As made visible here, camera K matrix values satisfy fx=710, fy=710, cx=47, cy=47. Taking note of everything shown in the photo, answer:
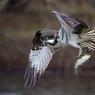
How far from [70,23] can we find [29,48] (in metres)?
6.11

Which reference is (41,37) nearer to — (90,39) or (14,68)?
(90,39)

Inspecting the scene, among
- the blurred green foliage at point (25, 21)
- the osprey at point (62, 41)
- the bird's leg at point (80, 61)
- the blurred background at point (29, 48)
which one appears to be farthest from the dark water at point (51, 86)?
the bird's leg at point (80, 61)

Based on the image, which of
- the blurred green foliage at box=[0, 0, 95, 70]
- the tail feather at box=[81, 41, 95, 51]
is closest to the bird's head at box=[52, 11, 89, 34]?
the tail feather at box=[81, 41, 95, 51]

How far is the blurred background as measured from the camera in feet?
36.7

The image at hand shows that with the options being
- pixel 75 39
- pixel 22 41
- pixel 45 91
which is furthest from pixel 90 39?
pixel 22 41

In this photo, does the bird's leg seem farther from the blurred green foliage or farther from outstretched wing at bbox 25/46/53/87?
the blurred green foliage

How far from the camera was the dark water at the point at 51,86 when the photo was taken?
36.1 ft

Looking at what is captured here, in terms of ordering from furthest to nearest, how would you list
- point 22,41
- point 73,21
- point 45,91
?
point 22,41, point 45,91, point 73,21

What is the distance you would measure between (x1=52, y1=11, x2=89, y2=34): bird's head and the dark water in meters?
5.40

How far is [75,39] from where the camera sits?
548cm

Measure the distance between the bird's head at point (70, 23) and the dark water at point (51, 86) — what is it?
540 centimetres

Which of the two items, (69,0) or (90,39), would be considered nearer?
(90,39)

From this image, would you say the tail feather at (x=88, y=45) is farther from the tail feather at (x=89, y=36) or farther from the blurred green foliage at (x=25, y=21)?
the blurred green foliage at (x=25, y=21)

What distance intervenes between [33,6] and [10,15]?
0.44 m
